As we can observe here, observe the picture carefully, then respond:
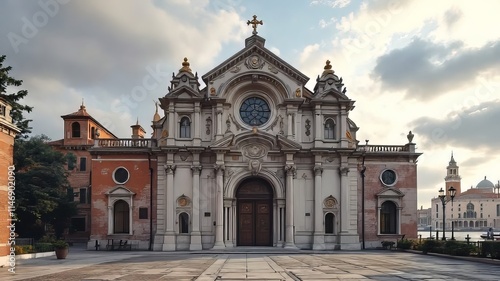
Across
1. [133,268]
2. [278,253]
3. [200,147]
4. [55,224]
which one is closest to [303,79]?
[200,147]

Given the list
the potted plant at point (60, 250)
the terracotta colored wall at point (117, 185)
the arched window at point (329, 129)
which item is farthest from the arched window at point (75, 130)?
the arched window at point (329, 129)

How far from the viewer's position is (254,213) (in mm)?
42875

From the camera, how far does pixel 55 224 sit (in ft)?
175

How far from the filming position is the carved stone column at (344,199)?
42116mm

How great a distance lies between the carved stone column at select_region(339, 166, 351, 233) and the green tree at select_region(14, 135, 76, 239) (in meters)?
24.8

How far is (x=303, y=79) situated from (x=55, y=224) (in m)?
30.3

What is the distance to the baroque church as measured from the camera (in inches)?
1645

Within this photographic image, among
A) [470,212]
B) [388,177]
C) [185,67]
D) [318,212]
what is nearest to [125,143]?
[185,67]

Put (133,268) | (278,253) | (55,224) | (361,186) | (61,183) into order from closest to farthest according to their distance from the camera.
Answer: (133,268) → (278,253) → (361,186) → (61,183) → (55,224)

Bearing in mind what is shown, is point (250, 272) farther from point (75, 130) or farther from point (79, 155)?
point (75, 130)

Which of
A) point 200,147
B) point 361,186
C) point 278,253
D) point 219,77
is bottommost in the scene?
point 278,253

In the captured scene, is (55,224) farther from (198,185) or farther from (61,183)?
(198,185)

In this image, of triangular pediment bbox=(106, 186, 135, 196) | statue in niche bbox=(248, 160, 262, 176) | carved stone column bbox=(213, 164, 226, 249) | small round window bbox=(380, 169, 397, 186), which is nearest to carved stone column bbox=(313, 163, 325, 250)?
statue in niche bbox=(248, 160, 262, 176)

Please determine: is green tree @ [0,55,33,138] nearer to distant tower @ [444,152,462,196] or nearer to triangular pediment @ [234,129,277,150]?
triangular pediment @ [234,129,277,150]
